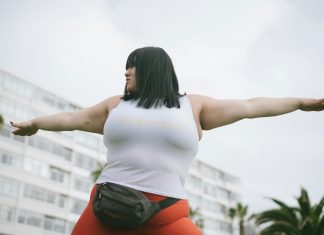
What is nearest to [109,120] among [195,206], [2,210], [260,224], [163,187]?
[163,187]

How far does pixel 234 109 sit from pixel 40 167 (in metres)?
45.7

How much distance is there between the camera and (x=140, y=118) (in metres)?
2.25

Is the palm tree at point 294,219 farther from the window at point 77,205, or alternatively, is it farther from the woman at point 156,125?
the window at point 77,205

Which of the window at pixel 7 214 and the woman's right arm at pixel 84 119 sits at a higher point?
the window at pixel 7 214

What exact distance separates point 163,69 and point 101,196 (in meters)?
0.80

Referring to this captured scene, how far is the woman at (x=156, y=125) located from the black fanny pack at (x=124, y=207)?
0.14 feet

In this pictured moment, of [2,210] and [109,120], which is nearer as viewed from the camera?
[109,120]

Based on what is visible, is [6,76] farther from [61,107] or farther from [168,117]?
[168,117]

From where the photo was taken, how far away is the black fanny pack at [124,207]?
200cm

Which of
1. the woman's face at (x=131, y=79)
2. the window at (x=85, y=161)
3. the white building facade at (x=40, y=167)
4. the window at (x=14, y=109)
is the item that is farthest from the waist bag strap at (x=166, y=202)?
the window at (x=85, y=161)

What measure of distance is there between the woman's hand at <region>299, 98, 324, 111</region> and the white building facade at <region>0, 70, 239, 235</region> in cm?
4130

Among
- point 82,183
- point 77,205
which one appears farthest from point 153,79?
point 82,183

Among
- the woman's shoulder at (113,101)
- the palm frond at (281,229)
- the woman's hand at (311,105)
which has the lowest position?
the woman's shoulder at (113,101)

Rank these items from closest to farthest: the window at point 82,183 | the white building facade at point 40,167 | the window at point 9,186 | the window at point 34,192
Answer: the window at point 9,186
the white building facade at point 40,167
the window at point 34,192
the window at point 82,183
